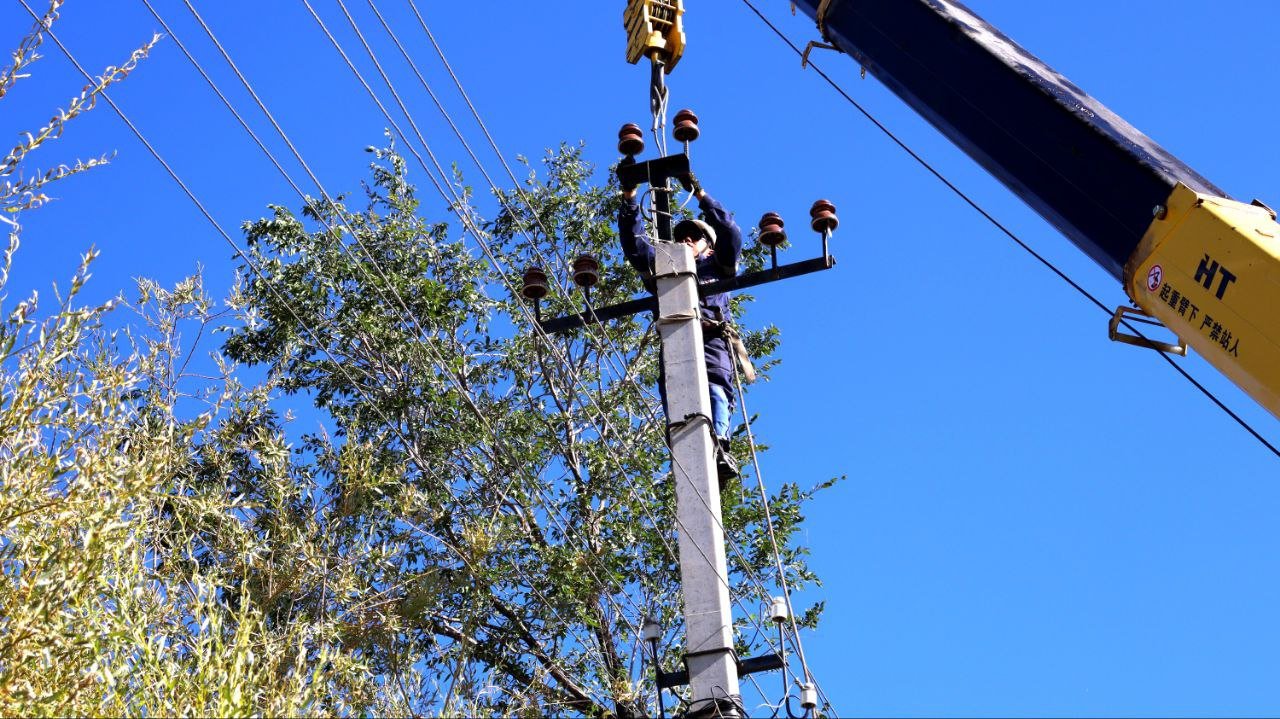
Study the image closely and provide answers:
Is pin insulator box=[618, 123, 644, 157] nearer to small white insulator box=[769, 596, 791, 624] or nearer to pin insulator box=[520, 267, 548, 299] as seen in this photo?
pin insulator box=[520, 267, 548, 299]

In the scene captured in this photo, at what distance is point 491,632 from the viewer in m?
14.6

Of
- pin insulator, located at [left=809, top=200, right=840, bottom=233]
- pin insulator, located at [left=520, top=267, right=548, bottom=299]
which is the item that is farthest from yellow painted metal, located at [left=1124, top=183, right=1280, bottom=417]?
pin insulator, located at [left=520, top=267, right=548, bottom=299]

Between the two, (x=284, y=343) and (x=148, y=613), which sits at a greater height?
(x=284, y=343)

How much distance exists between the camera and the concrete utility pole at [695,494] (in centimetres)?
656

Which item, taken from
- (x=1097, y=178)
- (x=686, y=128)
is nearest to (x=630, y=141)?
(x=686, y=128)

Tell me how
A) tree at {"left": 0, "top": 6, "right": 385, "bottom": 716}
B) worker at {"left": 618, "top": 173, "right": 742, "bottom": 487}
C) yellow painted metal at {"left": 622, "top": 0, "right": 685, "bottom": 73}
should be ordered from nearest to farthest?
tree at {"left": 0, "top": 6, "right": 385, "bottom": 716}
worker at {"left": 618, "top": 173, "right": 742, "bottom": 487}
yellow painted metal at {"left": 622, "top": 0, "right": 685, "bottom": 73}

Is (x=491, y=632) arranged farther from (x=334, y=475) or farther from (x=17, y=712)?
(x=17, y=712)

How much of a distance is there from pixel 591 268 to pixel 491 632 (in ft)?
25.0

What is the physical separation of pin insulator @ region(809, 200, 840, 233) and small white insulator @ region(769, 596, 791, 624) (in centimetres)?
228

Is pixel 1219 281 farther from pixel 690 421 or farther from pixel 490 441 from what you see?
pixel 490 441

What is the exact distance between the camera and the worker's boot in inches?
305

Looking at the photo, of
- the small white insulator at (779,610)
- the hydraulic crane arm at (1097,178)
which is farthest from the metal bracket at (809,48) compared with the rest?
the small white insulator at (779,610)

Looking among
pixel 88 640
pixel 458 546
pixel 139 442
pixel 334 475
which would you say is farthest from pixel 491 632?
pixel 88 640

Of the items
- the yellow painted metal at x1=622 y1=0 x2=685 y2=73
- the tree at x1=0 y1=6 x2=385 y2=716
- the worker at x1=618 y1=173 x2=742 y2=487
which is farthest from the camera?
the yellow painted metal at x1=622 y1=0 x2=685 y2=73
